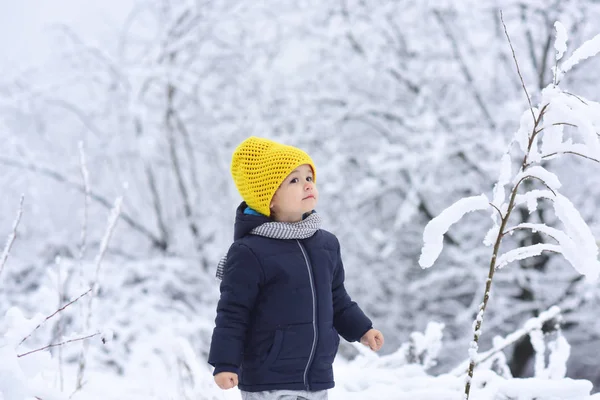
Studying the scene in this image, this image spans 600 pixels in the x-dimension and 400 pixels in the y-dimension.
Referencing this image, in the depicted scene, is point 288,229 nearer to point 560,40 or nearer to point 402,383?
point 560,40

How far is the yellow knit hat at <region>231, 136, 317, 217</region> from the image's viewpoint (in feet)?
5.98

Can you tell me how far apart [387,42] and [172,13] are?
2688 mm

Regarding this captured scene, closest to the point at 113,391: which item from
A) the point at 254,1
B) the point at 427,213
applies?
the point at 427,213

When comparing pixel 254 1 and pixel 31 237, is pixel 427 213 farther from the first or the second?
pixel 31 237

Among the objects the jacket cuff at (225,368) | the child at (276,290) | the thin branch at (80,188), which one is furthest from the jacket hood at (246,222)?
the thin branch at (80,188)

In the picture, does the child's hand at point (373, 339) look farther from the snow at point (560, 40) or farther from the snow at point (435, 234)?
the snow at point (560, 40)

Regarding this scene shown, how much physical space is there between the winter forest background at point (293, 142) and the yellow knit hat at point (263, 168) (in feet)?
12.8

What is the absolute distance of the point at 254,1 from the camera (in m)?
7.38

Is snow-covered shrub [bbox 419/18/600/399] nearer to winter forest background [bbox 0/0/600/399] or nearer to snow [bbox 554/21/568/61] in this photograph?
snow [bbox 554/21/568/61]

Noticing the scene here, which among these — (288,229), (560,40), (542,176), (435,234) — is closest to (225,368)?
(288,229)

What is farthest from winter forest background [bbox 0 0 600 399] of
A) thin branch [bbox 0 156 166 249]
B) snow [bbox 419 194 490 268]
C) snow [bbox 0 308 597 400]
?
snow [bbox 419 194 490 268]

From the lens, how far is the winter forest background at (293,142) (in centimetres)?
610

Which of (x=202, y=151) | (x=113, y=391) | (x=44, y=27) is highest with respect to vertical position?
(x=44, y=27)

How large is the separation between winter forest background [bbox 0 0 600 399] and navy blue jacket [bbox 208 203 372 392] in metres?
3.91
